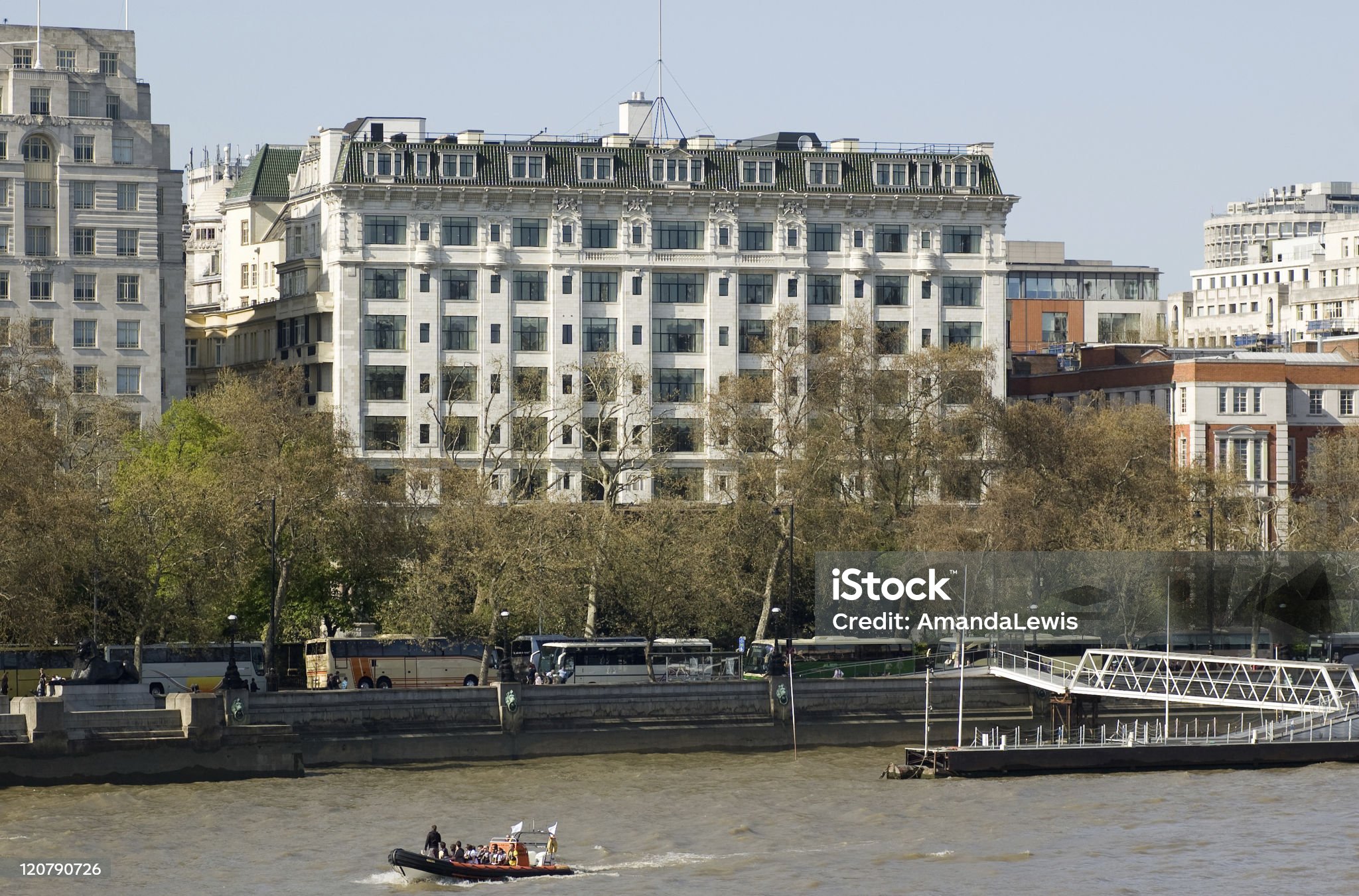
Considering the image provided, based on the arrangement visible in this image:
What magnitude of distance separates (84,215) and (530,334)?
25007 mm

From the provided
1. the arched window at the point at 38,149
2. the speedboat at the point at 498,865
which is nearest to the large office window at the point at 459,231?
the arched window at the point at 38,149

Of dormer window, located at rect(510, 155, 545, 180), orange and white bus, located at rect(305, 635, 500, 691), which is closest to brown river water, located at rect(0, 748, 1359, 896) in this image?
orange and white bus, located at rect(305, 635, 500, 691)

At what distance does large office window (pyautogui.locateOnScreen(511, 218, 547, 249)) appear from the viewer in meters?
132

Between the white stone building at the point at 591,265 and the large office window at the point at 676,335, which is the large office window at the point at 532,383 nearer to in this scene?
the white stone building at the point at 591,265

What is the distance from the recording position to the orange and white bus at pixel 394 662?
313 ft

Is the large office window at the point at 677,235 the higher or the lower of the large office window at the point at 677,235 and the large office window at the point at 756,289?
the higher

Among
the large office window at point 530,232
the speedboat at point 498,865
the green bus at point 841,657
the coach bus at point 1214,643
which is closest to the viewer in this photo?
the speedboat at point 498,865

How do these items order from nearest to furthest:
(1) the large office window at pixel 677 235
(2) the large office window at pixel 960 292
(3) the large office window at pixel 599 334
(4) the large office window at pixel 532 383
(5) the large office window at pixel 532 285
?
1. (4) the large office window at pixel 532 383
2. (5) the large office window at pixel 532 285
3. (3) the large office window at pixel 599 334
4. (1) the large office window at pixel 677 235
5. (2) the large office window at pixel 960 292

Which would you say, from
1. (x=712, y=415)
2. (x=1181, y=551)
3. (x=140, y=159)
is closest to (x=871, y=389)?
(x=712, y=415)

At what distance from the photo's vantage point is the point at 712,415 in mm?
114375

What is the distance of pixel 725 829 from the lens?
73188mm

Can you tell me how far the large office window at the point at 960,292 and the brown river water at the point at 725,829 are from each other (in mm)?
53044

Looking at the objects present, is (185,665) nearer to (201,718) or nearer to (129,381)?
(201,718)

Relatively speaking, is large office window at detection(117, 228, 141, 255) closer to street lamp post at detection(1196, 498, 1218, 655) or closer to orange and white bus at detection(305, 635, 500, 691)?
orange and white bus at detection(305, 635, 500, 691)
